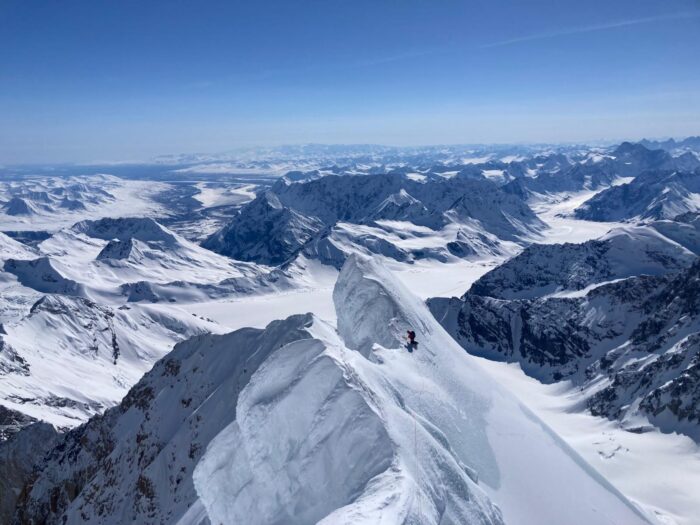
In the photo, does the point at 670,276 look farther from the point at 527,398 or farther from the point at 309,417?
the point at 309,417

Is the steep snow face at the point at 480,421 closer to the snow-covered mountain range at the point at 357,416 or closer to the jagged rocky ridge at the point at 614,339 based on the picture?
the snow-covered mountain range at the point at 357,416

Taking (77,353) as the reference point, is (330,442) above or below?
above

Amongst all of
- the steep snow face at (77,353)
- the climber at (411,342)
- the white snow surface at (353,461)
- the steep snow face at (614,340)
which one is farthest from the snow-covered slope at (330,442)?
the steep snow face at (614,340)

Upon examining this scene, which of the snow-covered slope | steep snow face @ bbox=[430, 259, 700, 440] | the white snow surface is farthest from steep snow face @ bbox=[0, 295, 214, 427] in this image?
steep snow face @ bbox=[430, 259, 700, 440]

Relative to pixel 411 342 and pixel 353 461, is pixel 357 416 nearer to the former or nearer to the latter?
pixel 353 461

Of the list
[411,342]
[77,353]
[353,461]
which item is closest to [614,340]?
[411,342]

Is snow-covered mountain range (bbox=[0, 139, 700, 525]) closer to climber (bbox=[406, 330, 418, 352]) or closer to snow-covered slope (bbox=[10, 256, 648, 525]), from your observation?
snow-covered slope (bbox=[10, 256, 648, 525])
